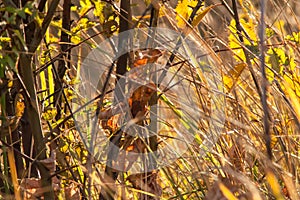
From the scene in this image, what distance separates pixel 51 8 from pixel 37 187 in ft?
1.42

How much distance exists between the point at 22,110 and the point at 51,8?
0.31 metres

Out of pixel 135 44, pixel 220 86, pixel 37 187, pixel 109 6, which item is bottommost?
pixel 37 187

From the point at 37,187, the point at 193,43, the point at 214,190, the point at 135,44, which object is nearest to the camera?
the point at 214,190

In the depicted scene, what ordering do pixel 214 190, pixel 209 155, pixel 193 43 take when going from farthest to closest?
pixel 193 43 → pixel 209 155 → pixel 214 190

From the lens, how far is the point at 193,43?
75.5 inches

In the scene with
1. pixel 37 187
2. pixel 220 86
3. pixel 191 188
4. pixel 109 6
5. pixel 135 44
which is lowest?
pixel 191 188

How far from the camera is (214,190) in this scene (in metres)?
1.20

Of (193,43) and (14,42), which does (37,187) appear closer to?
(14,42)

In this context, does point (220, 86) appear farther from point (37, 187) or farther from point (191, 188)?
point (37, 187)

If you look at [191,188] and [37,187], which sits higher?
[37,187]

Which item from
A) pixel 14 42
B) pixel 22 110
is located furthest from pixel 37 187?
pixel 14 42

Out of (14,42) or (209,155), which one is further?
(209,155)

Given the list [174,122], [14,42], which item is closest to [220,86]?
[174,122]

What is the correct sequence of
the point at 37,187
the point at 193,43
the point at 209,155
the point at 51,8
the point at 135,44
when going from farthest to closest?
the point at 193,43, the point at 209,155, the point at 135,44, the point at 37,187, the point at 51,8
